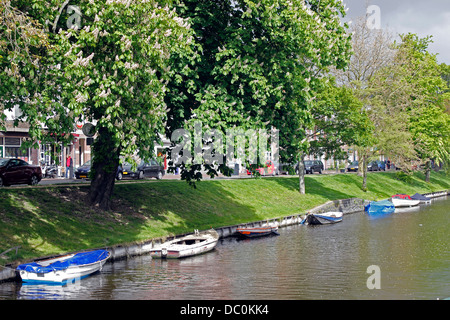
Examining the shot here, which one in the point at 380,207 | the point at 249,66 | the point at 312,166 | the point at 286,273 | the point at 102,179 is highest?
the point at 249,66

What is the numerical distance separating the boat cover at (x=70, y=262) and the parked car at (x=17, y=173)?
1458cm

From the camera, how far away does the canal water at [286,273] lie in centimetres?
1965

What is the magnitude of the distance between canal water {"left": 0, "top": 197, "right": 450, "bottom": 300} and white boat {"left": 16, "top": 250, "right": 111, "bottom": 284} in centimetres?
Answer: 34

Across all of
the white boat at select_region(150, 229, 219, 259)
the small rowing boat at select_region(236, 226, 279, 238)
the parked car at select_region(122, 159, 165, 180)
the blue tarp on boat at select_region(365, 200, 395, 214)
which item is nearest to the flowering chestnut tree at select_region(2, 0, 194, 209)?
the white boat at select_region(150, 229, 219, 259)

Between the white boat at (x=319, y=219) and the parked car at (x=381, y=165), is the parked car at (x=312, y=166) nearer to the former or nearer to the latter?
the parked car at (x=381, y=165)

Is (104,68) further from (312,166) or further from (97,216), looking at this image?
(312,166)

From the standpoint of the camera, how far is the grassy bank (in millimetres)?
24688

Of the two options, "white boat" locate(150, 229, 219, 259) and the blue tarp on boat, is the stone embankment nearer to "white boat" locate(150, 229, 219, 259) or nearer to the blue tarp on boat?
"white boat" locate(150, 229, 219, 259)

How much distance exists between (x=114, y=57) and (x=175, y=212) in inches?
568

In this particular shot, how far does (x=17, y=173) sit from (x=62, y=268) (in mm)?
17112

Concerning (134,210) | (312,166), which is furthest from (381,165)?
(134,210)

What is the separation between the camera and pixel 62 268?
20.8m

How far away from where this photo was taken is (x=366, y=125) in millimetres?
49656
